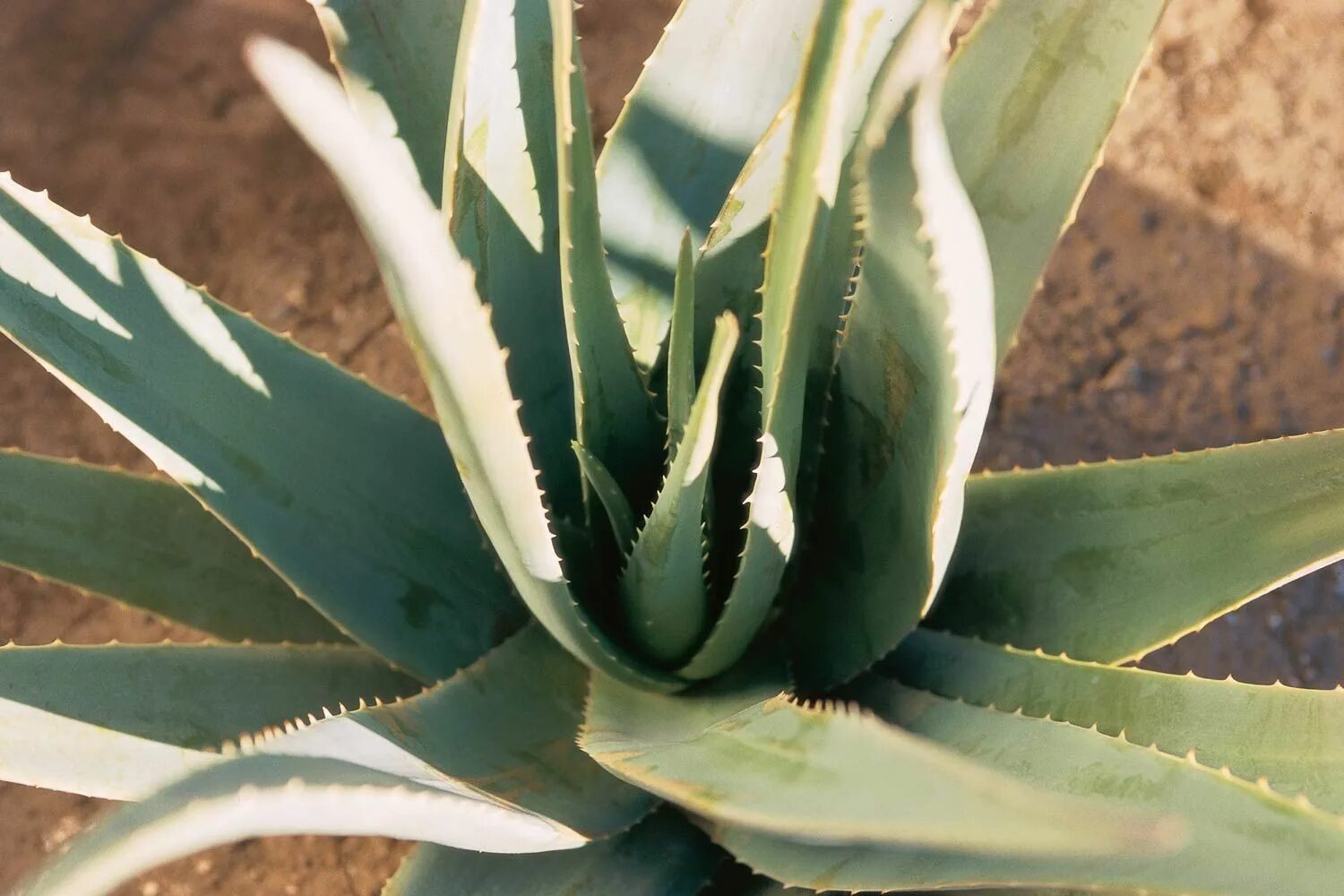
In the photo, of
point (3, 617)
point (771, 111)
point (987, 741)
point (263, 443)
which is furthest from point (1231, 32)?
point (3, 617)

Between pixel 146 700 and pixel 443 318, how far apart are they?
0.47 m

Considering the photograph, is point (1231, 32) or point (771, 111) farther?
point (1231, 32)

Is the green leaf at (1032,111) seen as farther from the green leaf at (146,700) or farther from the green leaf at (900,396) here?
the green leaf at (146,700)

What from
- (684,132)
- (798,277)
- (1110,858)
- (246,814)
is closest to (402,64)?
(684,132)

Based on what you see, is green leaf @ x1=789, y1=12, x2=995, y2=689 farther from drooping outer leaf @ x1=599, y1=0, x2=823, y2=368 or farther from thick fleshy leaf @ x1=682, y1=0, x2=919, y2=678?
drooping outer leaf @ x1=599, y1=0, x2=823, y2=368

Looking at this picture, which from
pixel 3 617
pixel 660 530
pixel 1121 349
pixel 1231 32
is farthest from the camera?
pixel 1231 32

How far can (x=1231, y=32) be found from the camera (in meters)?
1.57

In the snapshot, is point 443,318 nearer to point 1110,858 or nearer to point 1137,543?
point 1110,858

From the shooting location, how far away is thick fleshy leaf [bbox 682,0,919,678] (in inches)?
20.3

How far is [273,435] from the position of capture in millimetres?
806

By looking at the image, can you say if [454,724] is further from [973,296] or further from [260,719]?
[973,296]

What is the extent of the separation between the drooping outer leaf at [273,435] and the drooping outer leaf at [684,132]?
0.73 feet

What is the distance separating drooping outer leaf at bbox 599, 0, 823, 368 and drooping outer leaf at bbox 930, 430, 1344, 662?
0.30 meters

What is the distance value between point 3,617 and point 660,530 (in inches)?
42.2
